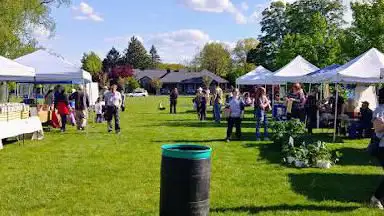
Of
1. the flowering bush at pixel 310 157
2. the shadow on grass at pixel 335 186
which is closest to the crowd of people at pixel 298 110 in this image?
the flowering bush at pixel 310 157

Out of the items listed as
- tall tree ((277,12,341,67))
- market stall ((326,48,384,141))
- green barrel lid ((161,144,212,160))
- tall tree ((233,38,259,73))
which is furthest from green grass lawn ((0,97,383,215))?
tall tree ((233,38,259,73))

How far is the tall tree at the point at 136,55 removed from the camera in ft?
439

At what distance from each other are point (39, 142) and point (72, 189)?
6.68 meters

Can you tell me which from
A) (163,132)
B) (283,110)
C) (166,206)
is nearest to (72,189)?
(166,206)

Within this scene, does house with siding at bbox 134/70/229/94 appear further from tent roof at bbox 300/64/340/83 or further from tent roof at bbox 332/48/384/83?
tent roof at bbox 332/48/384/83

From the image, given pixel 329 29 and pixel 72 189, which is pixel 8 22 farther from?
pixel 329 29

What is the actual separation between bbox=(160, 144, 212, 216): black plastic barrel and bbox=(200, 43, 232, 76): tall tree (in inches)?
4037

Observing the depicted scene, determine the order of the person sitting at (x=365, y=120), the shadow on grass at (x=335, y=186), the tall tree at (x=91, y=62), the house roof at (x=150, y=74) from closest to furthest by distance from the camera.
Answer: the shadow on grass at (x=335, y=186) < the person sitting at (x=365, y=120) < the tall tree at (x=91, y=62) < the house roof at (x=150, y=74)

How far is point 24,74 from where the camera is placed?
563 inches

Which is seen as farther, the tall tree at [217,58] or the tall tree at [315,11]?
the tall tree at [217,58]

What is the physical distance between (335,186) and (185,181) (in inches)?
163

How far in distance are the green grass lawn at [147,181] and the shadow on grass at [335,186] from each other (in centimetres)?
2

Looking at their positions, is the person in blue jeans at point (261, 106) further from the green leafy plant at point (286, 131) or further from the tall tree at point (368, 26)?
the tall tree at point (368, 26)

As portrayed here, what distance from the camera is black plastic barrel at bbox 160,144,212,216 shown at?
543cm
